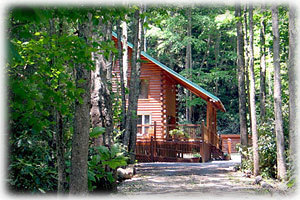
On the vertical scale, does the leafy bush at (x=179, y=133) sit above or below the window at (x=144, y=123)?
below

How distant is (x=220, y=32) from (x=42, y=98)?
125 feet

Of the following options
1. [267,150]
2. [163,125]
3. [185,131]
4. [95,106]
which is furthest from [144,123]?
[95,106]

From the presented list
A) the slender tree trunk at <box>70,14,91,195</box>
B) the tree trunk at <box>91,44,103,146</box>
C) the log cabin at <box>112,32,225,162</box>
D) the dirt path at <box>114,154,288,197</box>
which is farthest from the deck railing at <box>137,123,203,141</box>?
the slender tree trunk at <box>70,14,91,195</box>

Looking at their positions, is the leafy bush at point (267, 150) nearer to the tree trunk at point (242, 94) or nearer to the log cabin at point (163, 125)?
the tree trunk at point (242, 94)

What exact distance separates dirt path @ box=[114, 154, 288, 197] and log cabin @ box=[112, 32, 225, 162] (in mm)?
6180

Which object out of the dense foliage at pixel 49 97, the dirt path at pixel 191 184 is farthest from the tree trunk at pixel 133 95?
the dense foliage at pixel 49 97

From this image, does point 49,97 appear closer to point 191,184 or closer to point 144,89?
point 191,184

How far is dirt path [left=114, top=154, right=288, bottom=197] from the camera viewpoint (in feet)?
35.1

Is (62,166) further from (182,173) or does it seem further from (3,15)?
(182,173)

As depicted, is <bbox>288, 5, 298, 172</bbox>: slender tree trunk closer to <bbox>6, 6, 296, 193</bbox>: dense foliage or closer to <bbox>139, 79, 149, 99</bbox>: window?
<bbox>6, 6, 296, 193</bbox>: dense foliage

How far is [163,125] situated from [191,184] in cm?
1108

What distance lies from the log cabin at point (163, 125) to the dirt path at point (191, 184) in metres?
6.18

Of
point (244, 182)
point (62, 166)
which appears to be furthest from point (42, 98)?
point (244, 182)

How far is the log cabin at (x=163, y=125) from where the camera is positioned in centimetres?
2289
